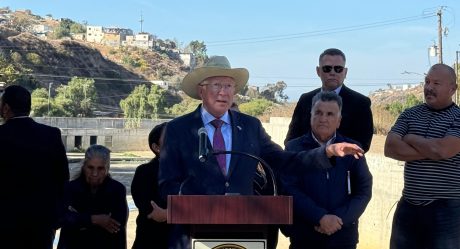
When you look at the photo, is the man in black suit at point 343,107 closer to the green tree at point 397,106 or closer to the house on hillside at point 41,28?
Result: the green tree at point 397,106

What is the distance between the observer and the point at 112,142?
65438 mm

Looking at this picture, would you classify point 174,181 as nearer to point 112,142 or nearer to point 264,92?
point 112,142

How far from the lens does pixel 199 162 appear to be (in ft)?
11.2

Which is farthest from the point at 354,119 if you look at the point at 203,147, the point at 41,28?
the point at 41,28

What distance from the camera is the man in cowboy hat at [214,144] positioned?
3404mm

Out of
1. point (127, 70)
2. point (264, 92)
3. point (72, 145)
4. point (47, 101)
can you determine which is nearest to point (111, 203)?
point (72, 145)

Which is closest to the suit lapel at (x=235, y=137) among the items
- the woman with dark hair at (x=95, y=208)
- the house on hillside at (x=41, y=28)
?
the woman with dark hair at (x=95, y=208)

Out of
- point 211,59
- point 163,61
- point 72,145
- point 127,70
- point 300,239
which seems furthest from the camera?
point 163,61

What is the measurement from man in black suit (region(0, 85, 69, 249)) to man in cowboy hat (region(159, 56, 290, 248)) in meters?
1.54

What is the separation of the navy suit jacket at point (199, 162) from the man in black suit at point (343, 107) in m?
1.41

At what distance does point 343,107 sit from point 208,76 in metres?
1.74

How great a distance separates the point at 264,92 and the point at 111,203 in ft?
484

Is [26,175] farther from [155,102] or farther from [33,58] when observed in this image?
[33,58]

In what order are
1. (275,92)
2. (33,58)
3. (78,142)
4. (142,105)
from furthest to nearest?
(275,92), (33,58), (142,105), (78,142)
